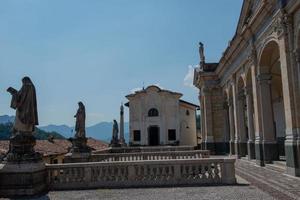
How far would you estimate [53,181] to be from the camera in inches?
379

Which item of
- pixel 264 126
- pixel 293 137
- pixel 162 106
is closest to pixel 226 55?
pixel 264 126

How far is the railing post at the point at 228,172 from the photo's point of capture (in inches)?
369

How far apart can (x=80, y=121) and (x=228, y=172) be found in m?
8.14

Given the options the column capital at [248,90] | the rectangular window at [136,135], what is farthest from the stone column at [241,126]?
the rectangular window at [136,135]

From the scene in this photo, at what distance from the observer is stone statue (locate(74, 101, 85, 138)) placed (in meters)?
14.9

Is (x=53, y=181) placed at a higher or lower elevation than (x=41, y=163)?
lower

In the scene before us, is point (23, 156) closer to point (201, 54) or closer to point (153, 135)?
point (201, 54)

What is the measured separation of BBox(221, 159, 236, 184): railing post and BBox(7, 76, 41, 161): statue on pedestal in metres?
5.65

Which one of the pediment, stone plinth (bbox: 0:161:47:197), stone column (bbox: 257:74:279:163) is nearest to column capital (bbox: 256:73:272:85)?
stone column (bbox: 257:74:279:163)

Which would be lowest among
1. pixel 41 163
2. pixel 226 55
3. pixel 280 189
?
pixel 280 189

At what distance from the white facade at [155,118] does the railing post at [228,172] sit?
3485 centimetres

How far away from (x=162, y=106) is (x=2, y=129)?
5090 cm

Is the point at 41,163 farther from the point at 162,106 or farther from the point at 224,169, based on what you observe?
the point at 162,106

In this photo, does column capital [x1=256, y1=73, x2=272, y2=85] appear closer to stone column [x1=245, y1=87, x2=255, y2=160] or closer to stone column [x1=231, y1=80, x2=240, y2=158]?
stone column [x1=245, y1=87, x2=255, y2=160]
